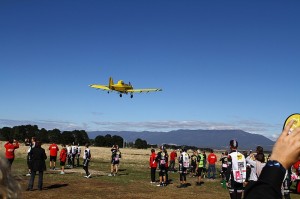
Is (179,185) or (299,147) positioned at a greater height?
(299,147)

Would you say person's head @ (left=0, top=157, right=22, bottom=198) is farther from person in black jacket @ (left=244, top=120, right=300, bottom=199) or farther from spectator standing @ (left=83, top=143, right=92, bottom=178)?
spectator standing @ (left=83, top=143, right=92, bottom=178)

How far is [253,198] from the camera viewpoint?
5.77 feet

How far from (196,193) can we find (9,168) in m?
16.9

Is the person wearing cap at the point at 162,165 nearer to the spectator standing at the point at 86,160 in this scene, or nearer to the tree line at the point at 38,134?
the spectator standing at the point at 86,160

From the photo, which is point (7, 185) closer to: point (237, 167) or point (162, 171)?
point (237, 167)

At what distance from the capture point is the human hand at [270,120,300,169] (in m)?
1.78

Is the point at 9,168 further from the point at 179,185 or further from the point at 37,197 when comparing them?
the point at 179,185

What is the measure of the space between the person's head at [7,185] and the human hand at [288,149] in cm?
129

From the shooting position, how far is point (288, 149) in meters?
1.81

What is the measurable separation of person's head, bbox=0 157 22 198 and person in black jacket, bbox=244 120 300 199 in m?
1.15

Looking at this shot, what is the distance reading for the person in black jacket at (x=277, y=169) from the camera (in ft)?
5.57

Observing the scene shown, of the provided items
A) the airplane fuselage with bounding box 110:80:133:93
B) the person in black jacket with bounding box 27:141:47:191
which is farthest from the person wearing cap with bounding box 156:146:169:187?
the airplane fuselage with bounding box 110:80:133:93

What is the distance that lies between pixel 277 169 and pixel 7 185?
51.5 inches

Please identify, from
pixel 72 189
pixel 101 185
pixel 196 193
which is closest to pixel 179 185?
pixel 196 193
